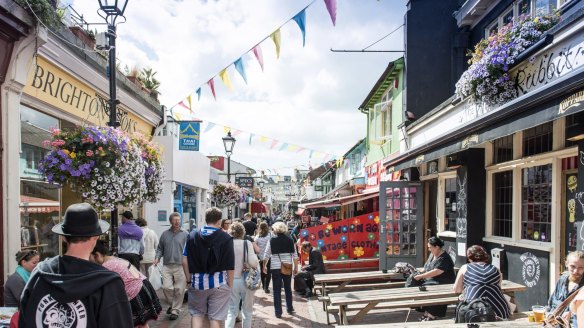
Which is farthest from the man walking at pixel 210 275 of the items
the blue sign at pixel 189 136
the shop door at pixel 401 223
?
the blue sign at pixel 189 136

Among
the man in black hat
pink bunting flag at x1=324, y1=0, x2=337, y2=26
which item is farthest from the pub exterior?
the man in black hat

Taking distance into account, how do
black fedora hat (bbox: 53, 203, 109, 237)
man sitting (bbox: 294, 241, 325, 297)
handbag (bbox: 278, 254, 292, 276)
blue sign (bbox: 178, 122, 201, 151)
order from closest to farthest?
black fedora hat (bbox: 53, 203, 109, 237) → handbag (bbox: 278, 254, 292, 276) → man sitting (bbox: 294, 241, 325, 297) → blue sign (bbox: 178, 122, 201, 151)

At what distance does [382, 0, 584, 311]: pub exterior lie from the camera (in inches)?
214

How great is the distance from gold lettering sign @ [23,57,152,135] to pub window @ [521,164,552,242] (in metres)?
7.49

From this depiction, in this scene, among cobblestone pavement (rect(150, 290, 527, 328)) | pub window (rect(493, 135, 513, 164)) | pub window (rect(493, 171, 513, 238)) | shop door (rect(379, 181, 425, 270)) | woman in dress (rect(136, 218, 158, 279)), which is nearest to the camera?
cobblestone pavement (rect(150, 290, 527, 328))

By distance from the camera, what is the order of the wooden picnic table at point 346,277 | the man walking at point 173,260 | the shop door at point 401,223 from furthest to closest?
the shop door at point 401,223, the wooden picnic table at point 346,277, the man walking at point 173,260

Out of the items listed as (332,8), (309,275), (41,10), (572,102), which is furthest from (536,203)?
(41,10)

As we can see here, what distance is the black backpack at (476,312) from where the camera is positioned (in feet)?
17.1

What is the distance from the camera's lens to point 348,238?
42.7 ft

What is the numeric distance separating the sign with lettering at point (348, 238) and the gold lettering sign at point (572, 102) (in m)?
8.82

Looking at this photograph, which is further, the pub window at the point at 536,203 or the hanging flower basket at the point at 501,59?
the pub window at the point at 536,203

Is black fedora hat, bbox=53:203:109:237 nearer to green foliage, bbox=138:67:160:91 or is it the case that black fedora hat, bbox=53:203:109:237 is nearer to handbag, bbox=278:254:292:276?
handbag, bbox=278:254:292:276

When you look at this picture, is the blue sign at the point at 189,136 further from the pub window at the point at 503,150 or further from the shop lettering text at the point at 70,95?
the pub window at the point at 503,150

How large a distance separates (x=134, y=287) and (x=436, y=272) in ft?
16.6
